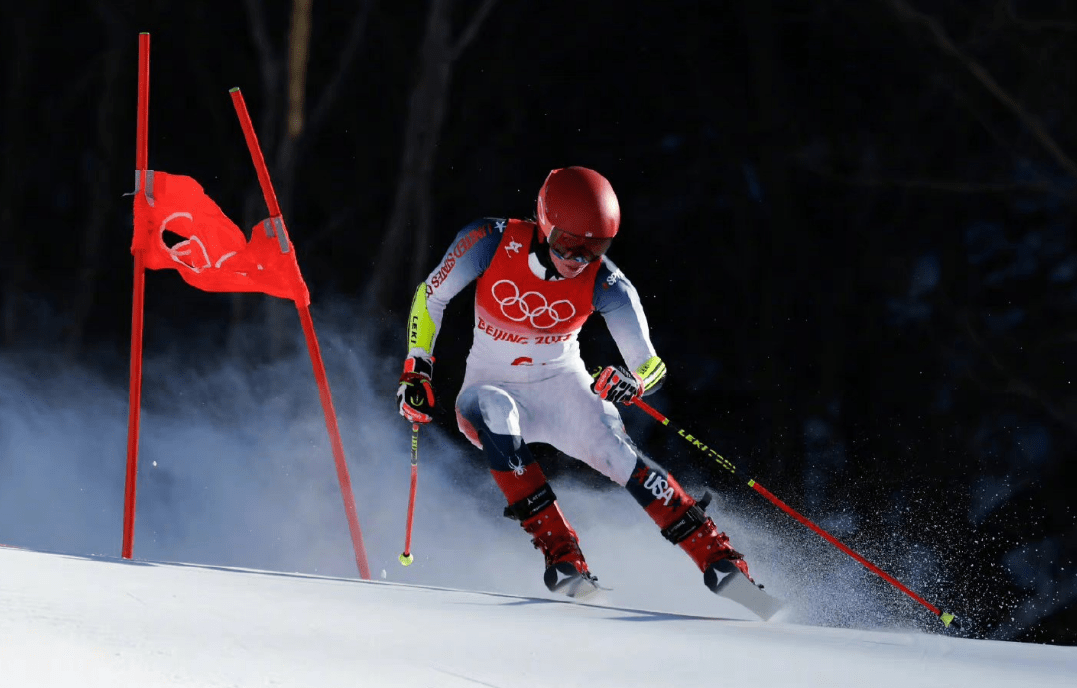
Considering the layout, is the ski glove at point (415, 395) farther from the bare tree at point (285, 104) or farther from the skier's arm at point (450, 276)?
the bare tree at point (285, 104)

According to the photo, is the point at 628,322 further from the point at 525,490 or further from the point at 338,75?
the point at 338,75

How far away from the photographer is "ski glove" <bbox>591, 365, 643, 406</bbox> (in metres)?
4.21

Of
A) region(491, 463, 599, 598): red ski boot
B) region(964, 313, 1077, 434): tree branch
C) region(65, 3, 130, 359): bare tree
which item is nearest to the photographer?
region(491, 463, 599, 598): red ski boot

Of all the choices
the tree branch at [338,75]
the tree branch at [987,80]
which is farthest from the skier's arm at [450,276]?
the tree branch at [987,80]

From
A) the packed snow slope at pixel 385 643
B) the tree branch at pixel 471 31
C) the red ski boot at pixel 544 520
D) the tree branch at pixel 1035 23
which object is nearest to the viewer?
the packed snow slope at pixel 385 643

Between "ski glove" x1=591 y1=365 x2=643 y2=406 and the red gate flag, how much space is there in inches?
51.2

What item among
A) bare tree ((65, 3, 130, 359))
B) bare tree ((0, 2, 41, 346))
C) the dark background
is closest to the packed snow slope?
the dark background

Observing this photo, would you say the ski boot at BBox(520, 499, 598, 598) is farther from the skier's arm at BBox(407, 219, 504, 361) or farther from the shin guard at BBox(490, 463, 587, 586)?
the skier's arm at BBox(407, 219, 504, 361)

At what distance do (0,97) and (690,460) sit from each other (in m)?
5.17

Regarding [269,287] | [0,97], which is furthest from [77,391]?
[269,287]

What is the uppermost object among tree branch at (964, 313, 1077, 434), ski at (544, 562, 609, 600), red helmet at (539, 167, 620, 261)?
red helmet at (539, 167, 620, 261)

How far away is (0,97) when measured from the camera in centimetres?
787

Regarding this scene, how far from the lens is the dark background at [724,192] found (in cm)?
723

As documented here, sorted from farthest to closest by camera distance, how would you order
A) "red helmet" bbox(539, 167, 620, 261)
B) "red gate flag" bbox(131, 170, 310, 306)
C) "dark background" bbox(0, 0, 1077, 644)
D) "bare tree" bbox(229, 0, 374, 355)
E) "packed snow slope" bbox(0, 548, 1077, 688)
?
"bare tree" bbox(229, 0, 374, 355) < "dark background" bbox(0, 0, 1077, 644) < "red gate flag" bbox(131, 170, 310, 306) < "red helmet" bbox(539, 167, 620, 261) < "packed snow slope" bbox(0, 548, 1077, 688)
